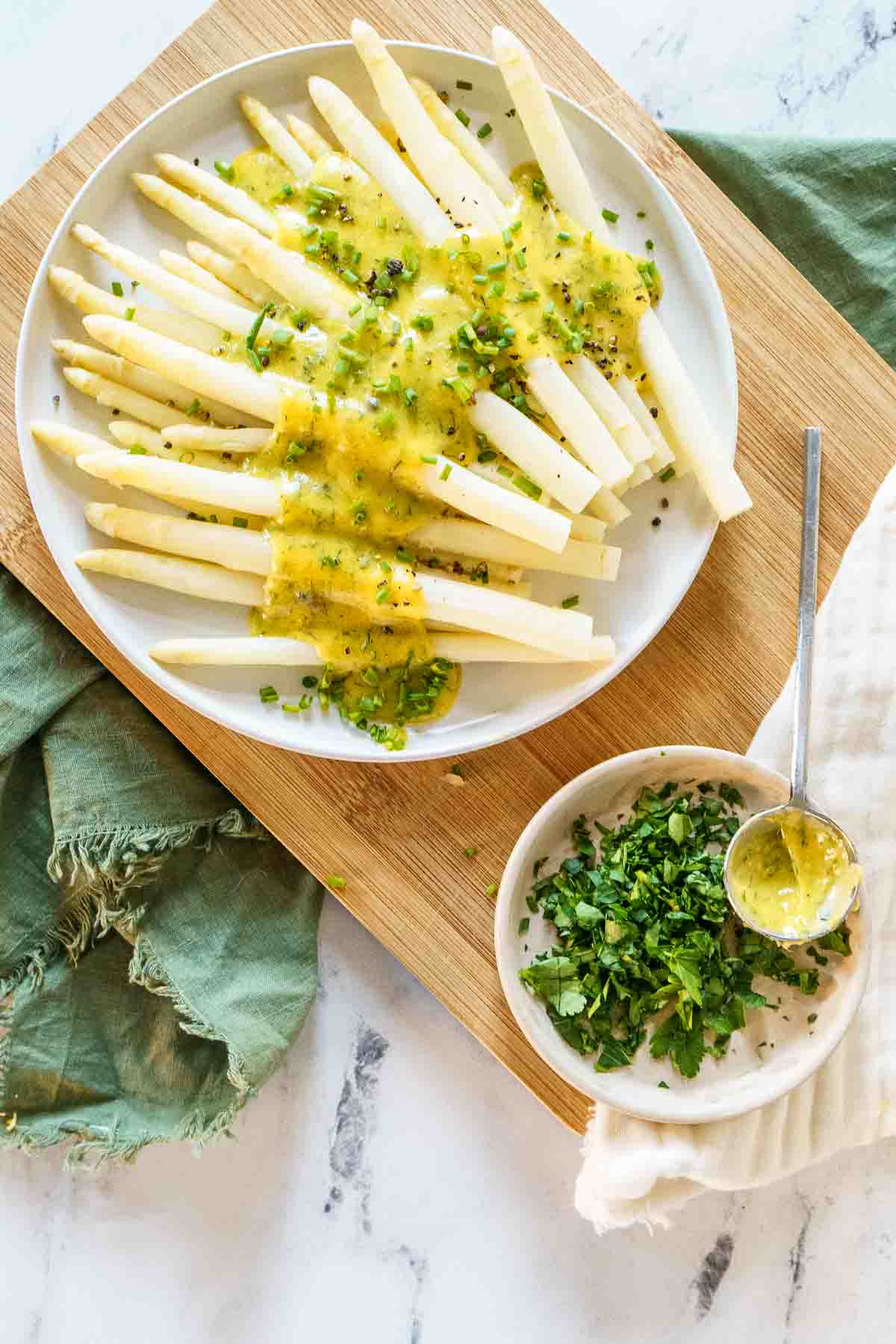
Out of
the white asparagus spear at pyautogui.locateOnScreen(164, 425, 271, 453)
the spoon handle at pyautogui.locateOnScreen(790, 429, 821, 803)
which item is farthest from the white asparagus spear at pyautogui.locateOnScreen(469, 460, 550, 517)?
the spoon handle at pyautogui.locateOnScreen(790, 429, 821, 803)

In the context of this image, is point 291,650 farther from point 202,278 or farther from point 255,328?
point 202,278

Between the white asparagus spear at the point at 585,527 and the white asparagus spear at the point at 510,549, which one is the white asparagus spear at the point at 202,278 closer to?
the white asparagus spear at the point at 510,549

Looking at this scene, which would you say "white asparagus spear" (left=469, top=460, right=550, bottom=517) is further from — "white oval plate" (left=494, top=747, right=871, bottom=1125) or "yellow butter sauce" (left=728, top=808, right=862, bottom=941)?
"yellow butter sauce" (left=728, top=808, right=862, bottom=941)

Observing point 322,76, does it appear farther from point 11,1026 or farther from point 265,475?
point 11,1026

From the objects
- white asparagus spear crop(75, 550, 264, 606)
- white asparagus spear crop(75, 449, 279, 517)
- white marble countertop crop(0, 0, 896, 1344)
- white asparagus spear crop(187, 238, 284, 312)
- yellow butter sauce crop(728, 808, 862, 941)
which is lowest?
white marble countertop crop(0, 0, 896, 1344)

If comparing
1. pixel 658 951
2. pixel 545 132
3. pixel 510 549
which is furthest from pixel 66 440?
pixel 658 951

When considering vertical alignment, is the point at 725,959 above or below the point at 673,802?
below

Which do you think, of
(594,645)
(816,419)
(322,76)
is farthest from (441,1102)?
(322,76)
